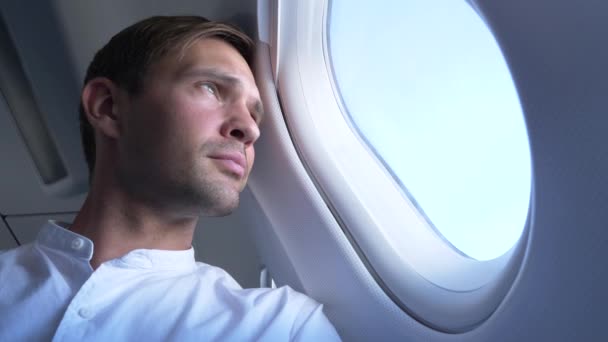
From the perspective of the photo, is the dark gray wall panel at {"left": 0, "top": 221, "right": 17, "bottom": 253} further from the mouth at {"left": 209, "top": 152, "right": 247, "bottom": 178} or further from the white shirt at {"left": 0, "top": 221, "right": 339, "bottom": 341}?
the mouth at {"left": 209, "top": 152, "right": 247, "bottom": 178}

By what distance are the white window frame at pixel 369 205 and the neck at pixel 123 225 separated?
1.29 feet

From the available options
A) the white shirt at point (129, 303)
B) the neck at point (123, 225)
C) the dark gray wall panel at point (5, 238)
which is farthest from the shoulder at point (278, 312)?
the dark gray wall panel at point (5, 238)

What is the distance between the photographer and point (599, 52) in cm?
43

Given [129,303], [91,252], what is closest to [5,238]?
[91,252]

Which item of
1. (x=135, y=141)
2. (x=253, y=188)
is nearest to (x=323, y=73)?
(x=253, y=188)

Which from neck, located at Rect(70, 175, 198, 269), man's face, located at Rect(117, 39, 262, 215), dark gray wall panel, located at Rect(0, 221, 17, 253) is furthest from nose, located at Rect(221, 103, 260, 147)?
dark gray wall panel, located at Rect(0, 221, 17, 253)

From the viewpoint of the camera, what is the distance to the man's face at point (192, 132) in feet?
3.24

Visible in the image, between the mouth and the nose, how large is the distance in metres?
0.05

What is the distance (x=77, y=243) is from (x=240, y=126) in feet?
1.52

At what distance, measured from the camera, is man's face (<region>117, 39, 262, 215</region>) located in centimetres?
99

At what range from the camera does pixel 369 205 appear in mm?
961

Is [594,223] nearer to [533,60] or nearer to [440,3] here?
[533,60]

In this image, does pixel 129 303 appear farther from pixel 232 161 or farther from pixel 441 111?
pixel 441 111

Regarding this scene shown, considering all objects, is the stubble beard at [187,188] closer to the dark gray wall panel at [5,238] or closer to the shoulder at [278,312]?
the shoulder at [278,312]
